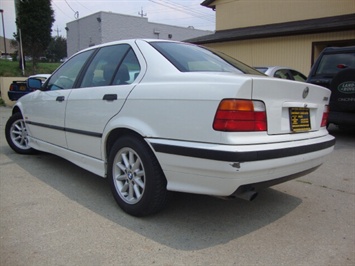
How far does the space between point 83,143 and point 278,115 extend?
2.12 meters

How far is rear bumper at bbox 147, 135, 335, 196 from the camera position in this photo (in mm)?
2467

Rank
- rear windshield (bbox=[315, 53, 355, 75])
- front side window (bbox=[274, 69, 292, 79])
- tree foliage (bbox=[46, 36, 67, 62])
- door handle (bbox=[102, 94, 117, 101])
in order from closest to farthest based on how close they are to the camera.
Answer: door handle (bbox=[102, 94, 117, 101]) → rear windshield (bbox=[315, 53, 355, 75]) → front side window (bbox=[274, 69, 292, 79]) → tree foliage (bbox=[46, 36, 67, 62])

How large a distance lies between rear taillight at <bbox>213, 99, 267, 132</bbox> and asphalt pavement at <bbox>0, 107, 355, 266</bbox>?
96 cm


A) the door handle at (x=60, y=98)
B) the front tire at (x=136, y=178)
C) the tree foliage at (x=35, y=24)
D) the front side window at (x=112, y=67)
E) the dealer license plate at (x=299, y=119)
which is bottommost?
the front tire at (x=136, y=178)

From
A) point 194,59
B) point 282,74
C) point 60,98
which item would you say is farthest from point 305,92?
point 282,74

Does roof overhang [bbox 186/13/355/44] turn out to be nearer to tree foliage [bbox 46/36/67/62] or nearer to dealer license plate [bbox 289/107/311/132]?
dealer license plate [bbox 289/107/311/132]

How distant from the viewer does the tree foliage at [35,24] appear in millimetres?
24359

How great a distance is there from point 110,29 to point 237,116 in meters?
31.7

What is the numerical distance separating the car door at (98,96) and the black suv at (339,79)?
4.52 metres

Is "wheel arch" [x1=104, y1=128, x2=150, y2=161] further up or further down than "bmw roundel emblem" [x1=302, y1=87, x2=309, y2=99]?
further down

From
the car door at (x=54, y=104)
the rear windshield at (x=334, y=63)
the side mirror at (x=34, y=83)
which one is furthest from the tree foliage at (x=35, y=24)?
the rear windshield at (x=334, y=63)

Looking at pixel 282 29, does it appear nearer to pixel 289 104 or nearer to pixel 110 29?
pixel 289 104

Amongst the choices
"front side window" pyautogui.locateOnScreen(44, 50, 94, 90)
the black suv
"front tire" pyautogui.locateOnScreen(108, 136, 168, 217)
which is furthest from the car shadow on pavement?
the black suv

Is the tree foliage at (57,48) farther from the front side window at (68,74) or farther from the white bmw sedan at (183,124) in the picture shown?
the white bmw sedan at (183,124)
